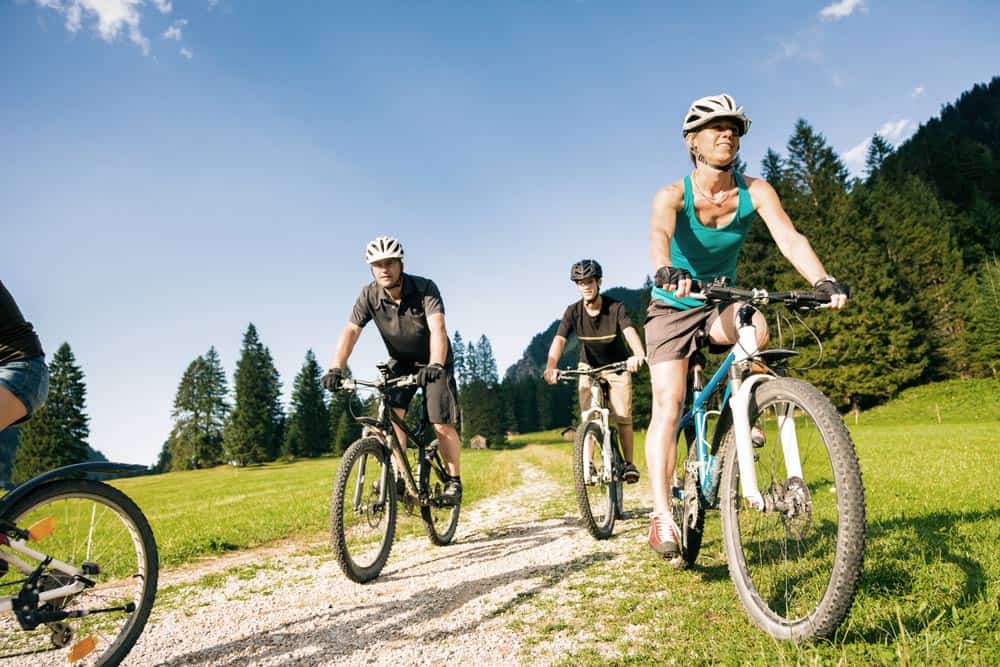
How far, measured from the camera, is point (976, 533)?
157 inches

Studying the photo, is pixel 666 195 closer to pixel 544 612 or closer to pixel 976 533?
pixel 544 612

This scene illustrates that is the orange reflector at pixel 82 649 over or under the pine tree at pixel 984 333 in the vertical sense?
under

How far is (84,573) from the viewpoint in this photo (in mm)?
3002

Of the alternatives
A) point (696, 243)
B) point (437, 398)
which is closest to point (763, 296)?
point (696, 243)

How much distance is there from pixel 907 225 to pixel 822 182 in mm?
11520

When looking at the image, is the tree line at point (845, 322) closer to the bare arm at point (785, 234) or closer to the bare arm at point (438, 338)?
the bare arm at point (438, 338)

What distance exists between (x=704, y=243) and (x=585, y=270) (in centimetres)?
298

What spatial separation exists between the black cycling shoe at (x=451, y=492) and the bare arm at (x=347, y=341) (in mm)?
1694

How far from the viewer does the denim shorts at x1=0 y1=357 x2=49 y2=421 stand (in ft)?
9.93

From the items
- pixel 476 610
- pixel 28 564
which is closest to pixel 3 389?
pixel 28 564

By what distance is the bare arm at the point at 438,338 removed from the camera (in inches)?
214

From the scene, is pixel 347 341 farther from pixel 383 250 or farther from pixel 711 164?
pixel 711 164

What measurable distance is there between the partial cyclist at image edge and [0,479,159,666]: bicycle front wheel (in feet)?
1.55

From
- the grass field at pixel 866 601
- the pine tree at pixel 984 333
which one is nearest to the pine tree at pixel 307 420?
the pine tree at pixel 984 333
